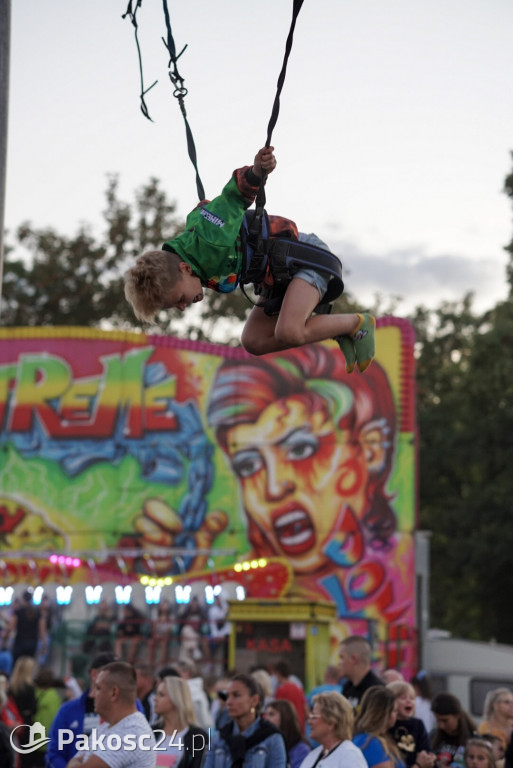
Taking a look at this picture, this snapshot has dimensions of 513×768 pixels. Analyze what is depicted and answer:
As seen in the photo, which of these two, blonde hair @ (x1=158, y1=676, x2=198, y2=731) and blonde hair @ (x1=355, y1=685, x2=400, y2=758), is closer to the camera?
blonde hair @ (x1=355, y1=685, x2=400, y2=758)

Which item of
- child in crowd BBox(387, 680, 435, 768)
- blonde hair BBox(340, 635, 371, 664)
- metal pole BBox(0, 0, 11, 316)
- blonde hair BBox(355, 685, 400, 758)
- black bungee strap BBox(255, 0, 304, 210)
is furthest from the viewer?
blonde hair BBox(340, 635, 371, 664)

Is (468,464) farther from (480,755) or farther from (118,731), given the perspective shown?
(118,731)

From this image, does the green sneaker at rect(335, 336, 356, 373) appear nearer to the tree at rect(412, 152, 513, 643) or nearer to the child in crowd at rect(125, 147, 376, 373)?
the child in crowd at rect(125, 147, 376, 373)

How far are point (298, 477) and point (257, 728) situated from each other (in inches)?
716

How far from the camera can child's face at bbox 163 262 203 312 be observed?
5602 millimetres

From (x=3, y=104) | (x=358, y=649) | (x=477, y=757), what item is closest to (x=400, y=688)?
(x=358, y=649)

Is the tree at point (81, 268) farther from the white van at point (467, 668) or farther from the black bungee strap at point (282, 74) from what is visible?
the black bungee strap at point (282, 74)

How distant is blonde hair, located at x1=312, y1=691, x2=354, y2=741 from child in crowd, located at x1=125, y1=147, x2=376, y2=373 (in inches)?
96.4

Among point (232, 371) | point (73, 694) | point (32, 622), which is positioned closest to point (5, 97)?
point (73, 694)

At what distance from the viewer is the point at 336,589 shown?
25.3m

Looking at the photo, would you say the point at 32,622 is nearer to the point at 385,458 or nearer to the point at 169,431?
the point at 169,431

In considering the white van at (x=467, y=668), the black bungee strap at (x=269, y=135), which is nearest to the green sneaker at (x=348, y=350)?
the black bungee strap at (x=269, y=135)

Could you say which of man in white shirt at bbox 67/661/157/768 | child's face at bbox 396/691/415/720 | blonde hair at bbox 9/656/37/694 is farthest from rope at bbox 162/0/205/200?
blonde hair at bbox 9/656/37/694

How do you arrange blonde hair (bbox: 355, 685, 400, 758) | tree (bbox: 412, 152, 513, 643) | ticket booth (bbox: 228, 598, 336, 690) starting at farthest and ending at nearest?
tree (bbox: 412, 152, 513, 643) → ticket booth (bbox: 228, 598, 336, 690) → blonde hair (bbox: 355, 685, 400, 758)
